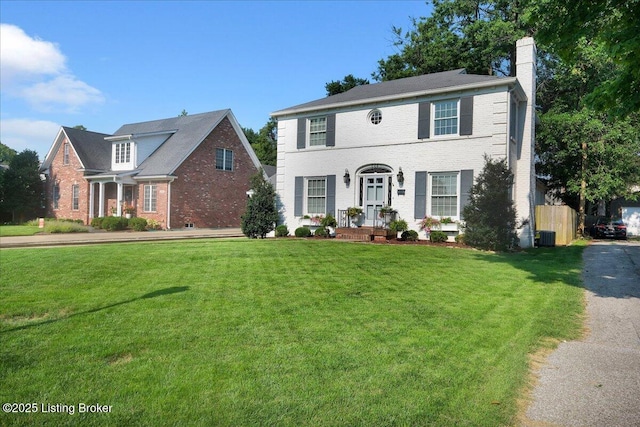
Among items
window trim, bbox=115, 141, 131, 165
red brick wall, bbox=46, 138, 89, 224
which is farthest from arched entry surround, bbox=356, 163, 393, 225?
red brick wall, bbox=46, 138, 89, 224

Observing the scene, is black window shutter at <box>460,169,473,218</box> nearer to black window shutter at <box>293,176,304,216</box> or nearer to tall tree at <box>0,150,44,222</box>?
black window shutter at <box>293,176,304,216</box>

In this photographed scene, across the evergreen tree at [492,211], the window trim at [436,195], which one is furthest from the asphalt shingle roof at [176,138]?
the evergreen tree at [492,211]

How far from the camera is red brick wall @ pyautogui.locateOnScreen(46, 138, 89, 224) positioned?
29.3 m

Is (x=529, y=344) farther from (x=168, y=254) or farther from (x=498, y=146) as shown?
(x=498, y=146)

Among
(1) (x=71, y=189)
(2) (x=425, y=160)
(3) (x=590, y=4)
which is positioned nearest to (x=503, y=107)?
(2) (x=425, y=160)

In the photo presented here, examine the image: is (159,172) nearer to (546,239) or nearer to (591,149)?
(546,239)

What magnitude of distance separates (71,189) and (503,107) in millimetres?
29147

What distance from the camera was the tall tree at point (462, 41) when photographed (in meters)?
26.4

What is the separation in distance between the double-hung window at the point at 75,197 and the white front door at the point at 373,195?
2268cm

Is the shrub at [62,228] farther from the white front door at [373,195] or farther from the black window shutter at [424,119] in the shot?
the black window shutter at [424,119]

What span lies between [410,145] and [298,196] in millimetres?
5629

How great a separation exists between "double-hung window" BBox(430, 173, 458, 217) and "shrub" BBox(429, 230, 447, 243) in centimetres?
90

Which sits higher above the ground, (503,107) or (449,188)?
(503,107)

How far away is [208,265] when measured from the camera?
30.1ft
